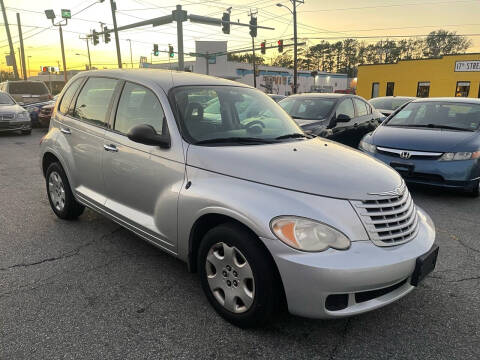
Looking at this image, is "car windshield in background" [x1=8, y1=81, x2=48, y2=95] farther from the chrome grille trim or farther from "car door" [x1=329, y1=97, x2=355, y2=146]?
the chrome grille trim

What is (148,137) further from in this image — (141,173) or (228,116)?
(228,116)

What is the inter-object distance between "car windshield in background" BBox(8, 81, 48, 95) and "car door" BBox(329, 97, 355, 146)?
→ 14.5m

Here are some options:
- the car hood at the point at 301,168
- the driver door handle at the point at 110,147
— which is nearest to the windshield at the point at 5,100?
the driver door handle at the point at 110,147

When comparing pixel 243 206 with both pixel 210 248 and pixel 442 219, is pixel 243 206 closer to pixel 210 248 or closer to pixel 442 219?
pixel 210 248

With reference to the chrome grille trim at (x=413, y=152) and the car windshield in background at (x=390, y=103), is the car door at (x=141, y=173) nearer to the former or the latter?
the chrome grille trim at (x=413, y=152)

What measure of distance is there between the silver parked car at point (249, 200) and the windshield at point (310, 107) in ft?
15.0

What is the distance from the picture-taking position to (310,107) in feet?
28.1

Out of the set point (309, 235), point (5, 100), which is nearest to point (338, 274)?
point (309, 235)

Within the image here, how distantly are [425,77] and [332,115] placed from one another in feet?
105

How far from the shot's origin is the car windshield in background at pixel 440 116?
21.1 ft

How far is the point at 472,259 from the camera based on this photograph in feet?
12.5

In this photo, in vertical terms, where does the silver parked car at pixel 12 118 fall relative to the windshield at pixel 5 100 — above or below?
below

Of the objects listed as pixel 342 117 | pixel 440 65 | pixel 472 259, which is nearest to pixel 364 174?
pixel 472 259

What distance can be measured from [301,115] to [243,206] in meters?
6.34
